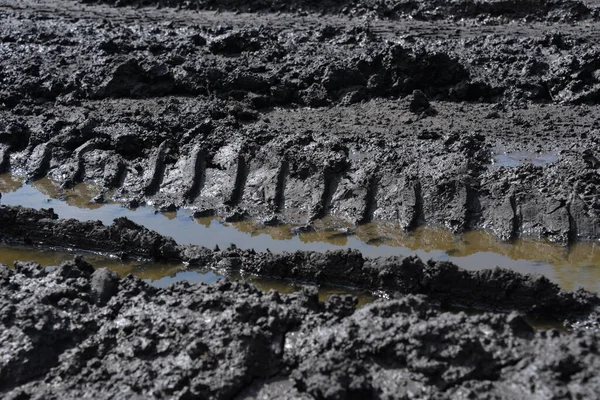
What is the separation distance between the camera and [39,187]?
391 inches

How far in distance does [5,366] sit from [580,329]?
4.33 metres

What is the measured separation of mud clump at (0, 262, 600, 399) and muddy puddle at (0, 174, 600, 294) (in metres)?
1.65

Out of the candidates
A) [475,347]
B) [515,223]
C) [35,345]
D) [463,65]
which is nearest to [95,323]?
[35,345]

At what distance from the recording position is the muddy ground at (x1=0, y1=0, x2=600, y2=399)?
15.6ft

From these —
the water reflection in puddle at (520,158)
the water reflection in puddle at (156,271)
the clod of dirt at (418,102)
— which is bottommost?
the water reflection in puddle at (156,271)

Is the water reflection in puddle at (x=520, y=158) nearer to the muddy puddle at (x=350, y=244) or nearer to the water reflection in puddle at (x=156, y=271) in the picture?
the muddy puddle at (x=350, y=244)

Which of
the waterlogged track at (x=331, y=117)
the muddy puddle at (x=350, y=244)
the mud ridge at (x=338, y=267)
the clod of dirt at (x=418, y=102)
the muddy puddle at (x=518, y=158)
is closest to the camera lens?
the mud ridge at (x=338, y=267)

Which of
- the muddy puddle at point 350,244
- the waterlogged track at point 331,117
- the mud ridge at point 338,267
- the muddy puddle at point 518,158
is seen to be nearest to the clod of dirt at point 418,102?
the waterlogged track at point 331,117

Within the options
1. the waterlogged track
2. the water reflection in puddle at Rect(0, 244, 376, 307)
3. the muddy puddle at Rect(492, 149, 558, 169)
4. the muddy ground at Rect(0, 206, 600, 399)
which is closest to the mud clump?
the muddy ground at Rect(0, 206, 600, 399)

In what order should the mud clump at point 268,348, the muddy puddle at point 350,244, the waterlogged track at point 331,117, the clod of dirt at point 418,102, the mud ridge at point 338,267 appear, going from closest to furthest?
the mud clump at point 268,348 < the mud ridge at point 338,267 < the muddy puddle at point 350,244 < the waterlogged track at point 331,117 < the clod of dirt at point 418,102

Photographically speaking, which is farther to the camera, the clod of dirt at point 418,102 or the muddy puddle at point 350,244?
the clod of dirt at point 418,102

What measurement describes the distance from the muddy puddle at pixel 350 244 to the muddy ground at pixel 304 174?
169 mm

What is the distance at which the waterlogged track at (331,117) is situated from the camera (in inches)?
328

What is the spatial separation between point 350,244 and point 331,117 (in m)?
3.00
